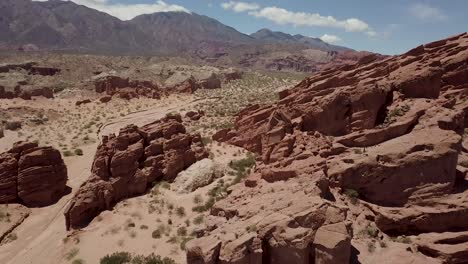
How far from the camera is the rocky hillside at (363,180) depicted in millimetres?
14258

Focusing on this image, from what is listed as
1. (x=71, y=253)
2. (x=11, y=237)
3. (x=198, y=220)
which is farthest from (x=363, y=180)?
(x=11, y=237)

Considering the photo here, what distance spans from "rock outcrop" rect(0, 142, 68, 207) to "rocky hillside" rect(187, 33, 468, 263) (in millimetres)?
12515

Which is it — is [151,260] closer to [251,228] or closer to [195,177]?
[251,228]

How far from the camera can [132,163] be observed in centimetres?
2534

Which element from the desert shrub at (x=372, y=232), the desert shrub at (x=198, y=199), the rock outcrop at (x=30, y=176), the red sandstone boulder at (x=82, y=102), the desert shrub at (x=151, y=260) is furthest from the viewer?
the red sandstone boulder at (x=82, y=102)

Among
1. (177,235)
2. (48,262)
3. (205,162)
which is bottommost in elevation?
(48,262)

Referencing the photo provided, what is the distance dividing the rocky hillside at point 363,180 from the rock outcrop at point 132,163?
571cm

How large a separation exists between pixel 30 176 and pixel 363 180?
19.9 meters

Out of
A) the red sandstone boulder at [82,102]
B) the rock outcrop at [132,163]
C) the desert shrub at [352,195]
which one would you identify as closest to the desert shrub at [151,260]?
the rock outcrop at [132,163]

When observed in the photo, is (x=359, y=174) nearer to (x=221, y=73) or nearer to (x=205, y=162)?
(x=205, y=162)

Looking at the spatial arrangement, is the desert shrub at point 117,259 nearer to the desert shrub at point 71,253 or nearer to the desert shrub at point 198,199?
the desert shrub at point 71,253

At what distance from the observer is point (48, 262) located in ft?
65.1

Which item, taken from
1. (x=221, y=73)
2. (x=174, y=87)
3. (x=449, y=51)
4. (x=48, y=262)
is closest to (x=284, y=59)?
(x=221, y=73)

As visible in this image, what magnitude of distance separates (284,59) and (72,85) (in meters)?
123
